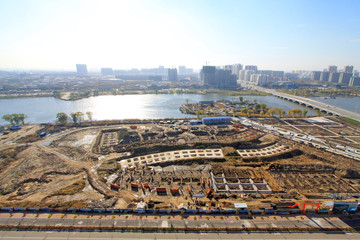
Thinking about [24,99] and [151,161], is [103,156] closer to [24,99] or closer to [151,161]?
[151,161]

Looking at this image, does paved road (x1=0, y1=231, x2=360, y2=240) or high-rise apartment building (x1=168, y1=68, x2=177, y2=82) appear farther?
high-rise apartment building (x1=168, y1=68, x2=177, y2=82)

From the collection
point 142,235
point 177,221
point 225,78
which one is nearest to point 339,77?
point 225,78

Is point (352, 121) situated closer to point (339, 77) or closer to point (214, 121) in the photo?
point (214, 121)

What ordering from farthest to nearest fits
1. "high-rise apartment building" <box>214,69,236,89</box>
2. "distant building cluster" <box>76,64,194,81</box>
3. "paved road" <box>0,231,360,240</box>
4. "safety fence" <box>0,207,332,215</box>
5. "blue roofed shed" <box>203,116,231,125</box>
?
1. "distant building cluster" <box>76,64,194,81</box>
2. "high-rise apartment building" <box>214,69,236,89</box>
3. "blue roofed shed" <box>203,116,231,125</box>
4. "safety fence" <box>0,207,332,215</box>
5. "paved road" <box>0,231,360,240</box>

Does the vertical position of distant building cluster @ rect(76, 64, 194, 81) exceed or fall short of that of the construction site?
it exceeds it

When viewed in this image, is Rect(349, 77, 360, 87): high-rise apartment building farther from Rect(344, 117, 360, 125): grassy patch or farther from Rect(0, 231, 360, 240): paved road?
Rect(0, 231, 360, 240): paved road

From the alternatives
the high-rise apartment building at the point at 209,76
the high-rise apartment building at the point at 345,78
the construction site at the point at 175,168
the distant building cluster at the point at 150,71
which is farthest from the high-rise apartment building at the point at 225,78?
the distant building cluster at the point at 150,71

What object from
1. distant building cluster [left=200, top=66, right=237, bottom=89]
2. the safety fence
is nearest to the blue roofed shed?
the safety fence

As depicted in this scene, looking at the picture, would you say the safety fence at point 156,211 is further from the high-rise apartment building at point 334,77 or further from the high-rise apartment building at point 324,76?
the high-rise apartment building at point 324,76

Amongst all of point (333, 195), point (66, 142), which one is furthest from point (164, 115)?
point (333, 195)
